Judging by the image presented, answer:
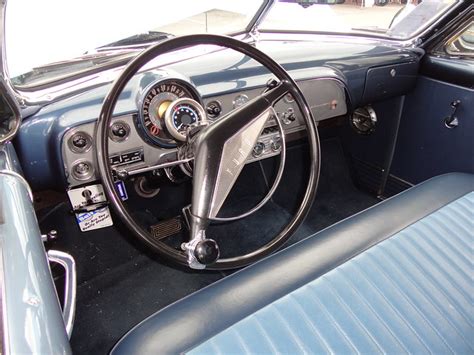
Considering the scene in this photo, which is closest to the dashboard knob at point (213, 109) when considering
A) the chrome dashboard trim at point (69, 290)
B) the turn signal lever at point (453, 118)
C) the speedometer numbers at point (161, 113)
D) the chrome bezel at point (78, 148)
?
the speedometer numbers at point (161, 113)

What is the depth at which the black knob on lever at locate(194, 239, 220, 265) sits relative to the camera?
889 millimetres

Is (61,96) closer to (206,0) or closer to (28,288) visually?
(206,0)

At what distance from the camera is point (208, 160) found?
993 millimetres

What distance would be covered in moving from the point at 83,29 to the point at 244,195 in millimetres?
1169

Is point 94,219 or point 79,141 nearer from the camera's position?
point 79,141

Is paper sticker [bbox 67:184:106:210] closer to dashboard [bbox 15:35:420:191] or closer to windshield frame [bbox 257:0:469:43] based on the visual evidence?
dashboard [bbox 15:35:420:191]

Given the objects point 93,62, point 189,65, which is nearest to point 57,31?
point 93,62

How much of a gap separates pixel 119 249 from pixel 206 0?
115cm

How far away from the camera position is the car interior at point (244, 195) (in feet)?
2.71

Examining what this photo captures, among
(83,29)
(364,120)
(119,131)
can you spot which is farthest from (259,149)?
(364,120)

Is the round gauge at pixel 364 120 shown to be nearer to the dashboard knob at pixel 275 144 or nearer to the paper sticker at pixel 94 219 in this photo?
the dashboard knob at pixel 275 144

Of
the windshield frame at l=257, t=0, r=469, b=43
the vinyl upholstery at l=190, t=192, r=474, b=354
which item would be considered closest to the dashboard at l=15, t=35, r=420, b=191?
the windshield frame at l=257, t=0, r=469, b=43

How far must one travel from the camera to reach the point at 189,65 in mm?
1599

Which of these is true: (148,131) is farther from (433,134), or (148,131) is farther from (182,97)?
(433,134)
